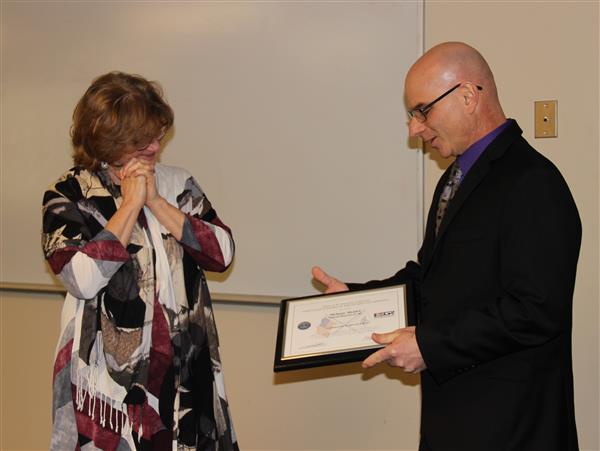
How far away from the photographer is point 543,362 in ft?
6.20

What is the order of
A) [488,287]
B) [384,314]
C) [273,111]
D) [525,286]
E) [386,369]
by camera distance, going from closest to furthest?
[525,286], [488,287], [384,314], [386,369], [273,111]

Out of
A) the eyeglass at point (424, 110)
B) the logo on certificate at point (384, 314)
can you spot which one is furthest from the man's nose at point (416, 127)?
the logo on certificate at point (384, 314)


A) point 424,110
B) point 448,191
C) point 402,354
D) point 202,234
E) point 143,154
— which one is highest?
point 424,110

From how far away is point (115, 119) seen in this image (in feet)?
7.11

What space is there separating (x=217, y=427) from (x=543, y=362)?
1.02 metres

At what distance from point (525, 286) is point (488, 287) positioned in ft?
0.46

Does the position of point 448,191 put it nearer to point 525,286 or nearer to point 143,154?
point 525,286

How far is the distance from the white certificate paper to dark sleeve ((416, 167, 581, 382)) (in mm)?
249

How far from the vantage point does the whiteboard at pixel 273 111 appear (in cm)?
311

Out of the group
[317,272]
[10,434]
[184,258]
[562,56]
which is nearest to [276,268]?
[317,272]

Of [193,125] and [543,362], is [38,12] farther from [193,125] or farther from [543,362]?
[543,362]

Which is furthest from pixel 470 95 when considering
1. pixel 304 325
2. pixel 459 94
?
pixel 304 325

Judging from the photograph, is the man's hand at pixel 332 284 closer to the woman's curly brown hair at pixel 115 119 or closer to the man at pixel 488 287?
the man at pixel 488 287

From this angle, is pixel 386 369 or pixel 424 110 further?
pixel 386 369
